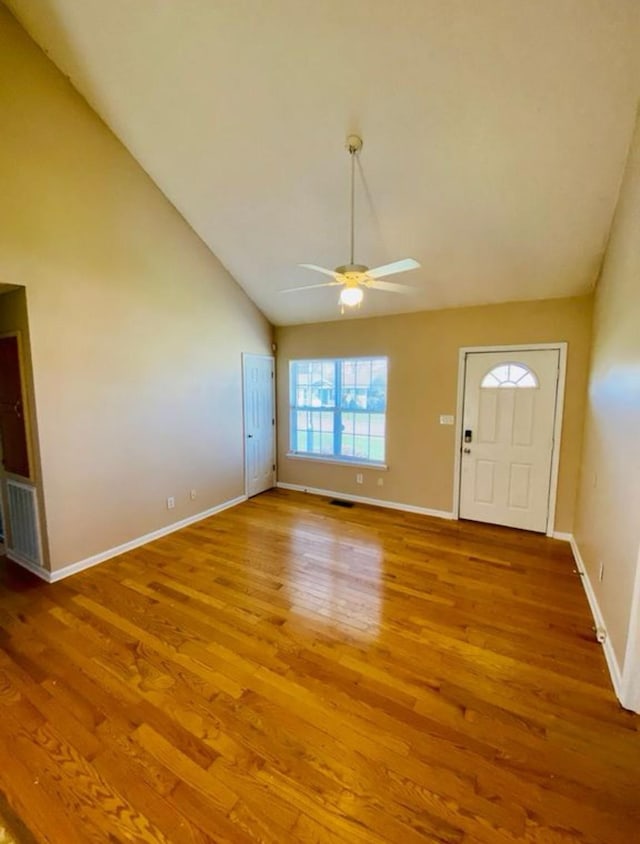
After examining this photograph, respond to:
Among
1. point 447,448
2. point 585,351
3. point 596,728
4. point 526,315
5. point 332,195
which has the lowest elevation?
point 596,728

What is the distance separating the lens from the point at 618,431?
236cm

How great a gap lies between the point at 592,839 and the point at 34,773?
2.21 m

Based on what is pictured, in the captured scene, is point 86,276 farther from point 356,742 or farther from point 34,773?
point 356,742

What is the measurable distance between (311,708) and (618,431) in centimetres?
248

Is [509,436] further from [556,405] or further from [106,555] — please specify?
[106,555]

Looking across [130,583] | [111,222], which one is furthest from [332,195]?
[130,583]

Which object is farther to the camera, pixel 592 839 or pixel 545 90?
pixel 545 90

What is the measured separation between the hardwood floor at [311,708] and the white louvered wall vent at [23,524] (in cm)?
19

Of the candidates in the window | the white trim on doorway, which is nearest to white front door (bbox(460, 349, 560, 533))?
the window

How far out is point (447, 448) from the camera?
441cm

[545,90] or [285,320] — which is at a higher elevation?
[545,90]

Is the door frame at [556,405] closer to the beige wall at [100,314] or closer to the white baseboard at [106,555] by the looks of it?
the beige wall at [100,314]

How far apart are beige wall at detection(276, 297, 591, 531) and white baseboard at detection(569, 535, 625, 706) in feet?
2.23

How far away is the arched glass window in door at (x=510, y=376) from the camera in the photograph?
3.96 meters
